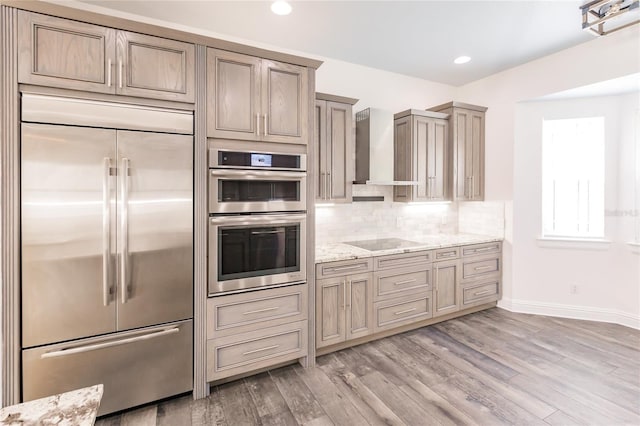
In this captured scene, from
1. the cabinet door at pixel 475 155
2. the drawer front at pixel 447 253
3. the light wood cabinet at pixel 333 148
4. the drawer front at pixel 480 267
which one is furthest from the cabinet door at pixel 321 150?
the cabinet door at pixel 475 155

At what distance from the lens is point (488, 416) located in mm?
2045

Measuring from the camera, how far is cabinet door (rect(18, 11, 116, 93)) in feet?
5.85

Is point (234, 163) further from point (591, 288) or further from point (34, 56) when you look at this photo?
point (591, 288)

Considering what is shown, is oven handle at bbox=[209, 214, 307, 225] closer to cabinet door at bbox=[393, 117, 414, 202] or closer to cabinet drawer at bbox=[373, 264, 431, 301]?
cabinet drawer at bbox=[373, 264, 431, 301]

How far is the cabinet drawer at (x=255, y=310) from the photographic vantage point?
228cm

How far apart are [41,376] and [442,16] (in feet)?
12.8

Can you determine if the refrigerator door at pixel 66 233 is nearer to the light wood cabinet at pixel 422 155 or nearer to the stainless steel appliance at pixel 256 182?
the stainless steel appliance at pixel 256 182

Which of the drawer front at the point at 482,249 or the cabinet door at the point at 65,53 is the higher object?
the cabinet door at the point at 65,53

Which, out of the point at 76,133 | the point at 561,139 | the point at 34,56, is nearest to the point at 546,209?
the point at 561,139

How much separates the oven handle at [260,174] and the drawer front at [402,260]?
118 cm

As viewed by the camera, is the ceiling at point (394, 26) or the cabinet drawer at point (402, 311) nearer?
the ceiling at point (394, 26)

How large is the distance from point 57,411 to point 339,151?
2777mm

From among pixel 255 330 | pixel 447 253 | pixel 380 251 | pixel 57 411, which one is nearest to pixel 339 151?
pixel 380 251

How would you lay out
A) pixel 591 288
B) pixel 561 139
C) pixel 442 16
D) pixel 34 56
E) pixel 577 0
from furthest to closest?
pixel 561 139 < pixel 591 288 < pixel 442 16 < pixel 577 0 < pixel 34 56
